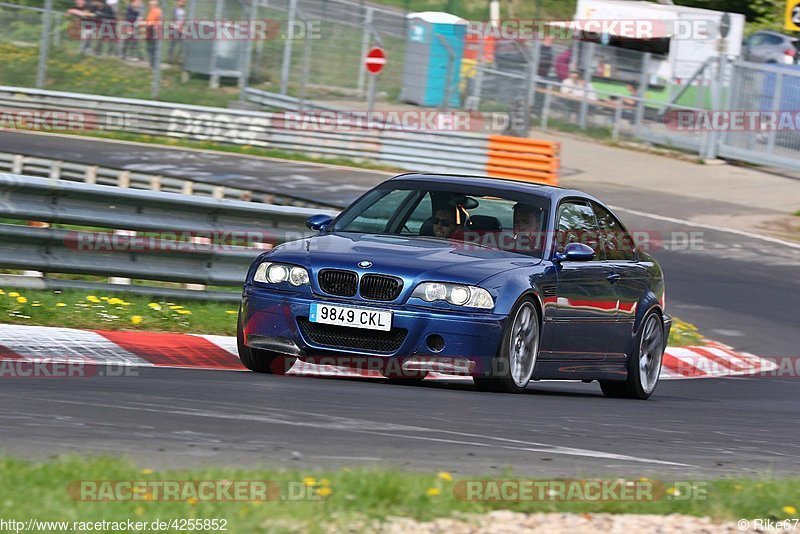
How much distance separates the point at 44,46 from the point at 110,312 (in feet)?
62.5

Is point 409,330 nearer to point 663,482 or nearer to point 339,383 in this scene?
point 339,383

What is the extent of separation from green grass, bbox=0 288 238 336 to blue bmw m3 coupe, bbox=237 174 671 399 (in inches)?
66.5

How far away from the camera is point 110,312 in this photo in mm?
10422

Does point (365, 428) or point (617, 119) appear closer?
point (365, 428)

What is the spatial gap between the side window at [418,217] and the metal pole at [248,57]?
2054 centimetres

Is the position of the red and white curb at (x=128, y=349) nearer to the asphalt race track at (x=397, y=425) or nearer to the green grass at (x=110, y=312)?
the green grass at (x=110, y=312)

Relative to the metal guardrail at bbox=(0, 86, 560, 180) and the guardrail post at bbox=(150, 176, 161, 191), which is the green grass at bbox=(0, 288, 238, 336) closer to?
the guardrail post at bbox=(150, 176, 161, 191)

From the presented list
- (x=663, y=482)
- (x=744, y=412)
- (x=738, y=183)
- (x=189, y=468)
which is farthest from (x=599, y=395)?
(x=738, y=183)

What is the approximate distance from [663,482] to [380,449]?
1162 millimetres

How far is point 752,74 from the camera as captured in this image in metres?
29.8

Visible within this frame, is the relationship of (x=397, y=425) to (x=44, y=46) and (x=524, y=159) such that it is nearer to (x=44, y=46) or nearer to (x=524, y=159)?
(x=524, y=159)

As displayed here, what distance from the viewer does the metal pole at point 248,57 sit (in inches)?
1149

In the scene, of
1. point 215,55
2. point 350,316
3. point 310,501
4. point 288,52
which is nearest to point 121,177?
point 288,52

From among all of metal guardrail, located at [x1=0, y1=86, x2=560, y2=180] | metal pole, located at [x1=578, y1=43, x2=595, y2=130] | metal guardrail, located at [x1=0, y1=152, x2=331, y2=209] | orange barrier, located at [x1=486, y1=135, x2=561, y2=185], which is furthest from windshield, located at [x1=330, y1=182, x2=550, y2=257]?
metal pole, located at [x1=578, y1=43, x2=595, y2=130]
